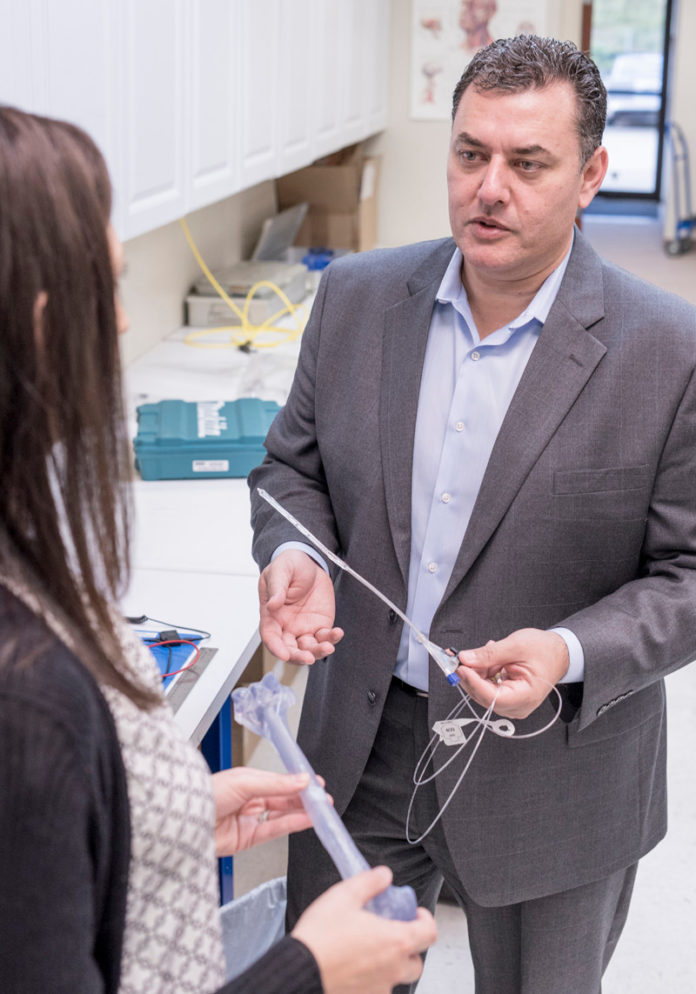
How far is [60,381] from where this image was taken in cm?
71

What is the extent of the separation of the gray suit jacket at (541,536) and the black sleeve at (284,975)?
0.54 m

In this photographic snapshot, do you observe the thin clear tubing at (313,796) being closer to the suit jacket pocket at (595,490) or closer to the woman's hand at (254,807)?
the woman's hand at (254,807)

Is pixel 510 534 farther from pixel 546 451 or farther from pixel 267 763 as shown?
pixel 267 763

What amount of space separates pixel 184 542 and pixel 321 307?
69 cm

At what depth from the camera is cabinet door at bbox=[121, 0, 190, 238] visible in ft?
6.74

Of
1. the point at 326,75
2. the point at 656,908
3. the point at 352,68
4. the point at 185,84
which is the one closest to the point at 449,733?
the point at 656,908

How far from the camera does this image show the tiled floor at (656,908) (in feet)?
7.07

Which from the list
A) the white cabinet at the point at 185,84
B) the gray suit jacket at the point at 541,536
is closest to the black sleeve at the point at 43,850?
the gray suit jacket at the point at 541,536

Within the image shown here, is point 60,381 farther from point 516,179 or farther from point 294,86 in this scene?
point 294,86

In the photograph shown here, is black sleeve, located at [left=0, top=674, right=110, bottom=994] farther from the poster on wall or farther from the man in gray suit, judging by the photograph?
the poster on wall

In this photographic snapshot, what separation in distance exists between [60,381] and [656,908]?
6.86ft

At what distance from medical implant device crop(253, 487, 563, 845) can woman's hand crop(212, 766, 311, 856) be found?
31 cm

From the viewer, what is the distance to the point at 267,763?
280 cm

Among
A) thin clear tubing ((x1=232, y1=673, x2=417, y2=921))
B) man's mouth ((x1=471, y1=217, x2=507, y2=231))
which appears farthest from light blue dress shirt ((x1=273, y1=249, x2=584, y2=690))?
thin clear tubing ((x1=232, y1=673, x2=417, y2=921))
